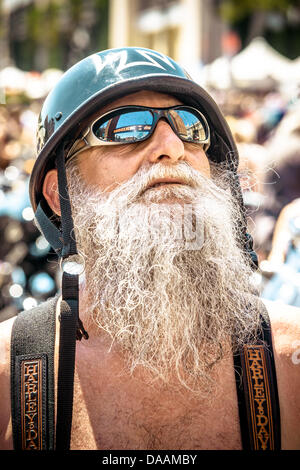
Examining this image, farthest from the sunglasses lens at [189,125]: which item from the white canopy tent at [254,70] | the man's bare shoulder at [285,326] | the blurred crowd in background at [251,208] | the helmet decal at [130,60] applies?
the white canopy tent at [254,70]

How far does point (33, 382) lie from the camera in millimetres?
2068

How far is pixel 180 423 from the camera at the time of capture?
6.95 ft

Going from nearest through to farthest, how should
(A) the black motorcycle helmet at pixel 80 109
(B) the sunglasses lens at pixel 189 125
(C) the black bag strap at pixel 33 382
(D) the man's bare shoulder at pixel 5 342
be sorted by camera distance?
(C) the black bag strap at pixel 33 382 < (D) the man's bare shoulder at pixel 5 342 < (A) the black motorcycle helmet at pixel 80 109 < (B) the sunglasses lens at pixel 189 125

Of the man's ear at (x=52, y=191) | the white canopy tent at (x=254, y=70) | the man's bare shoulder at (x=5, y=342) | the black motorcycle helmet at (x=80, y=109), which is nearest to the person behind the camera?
the man's bare shoulder at (x=5, y=342)

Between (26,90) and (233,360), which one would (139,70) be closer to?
(233,360)

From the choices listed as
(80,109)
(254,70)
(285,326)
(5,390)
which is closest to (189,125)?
(80,109)

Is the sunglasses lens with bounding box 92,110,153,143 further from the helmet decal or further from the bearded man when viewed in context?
the helmet decal

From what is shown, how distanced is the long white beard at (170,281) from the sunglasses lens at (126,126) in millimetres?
176

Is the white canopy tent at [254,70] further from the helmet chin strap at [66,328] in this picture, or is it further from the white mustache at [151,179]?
the helmet chin strap at [66,328]

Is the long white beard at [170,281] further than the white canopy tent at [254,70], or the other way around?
the white canopy tent at [254,70]

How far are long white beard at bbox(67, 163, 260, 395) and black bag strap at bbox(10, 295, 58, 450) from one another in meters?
0.27

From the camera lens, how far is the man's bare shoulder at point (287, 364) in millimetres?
2033

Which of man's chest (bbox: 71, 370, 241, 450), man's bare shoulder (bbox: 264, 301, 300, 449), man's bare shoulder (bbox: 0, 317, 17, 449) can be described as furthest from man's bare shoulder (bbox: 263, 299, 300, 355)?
man's bare shoulder (bbox: 0, 317, 17, 449)

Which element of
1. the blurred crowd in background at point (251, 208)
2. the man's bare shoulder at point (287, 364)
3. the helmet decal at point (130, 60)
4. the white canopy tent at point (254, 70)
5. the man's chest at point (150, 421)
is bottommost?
the man's chest at point (150, 421)
